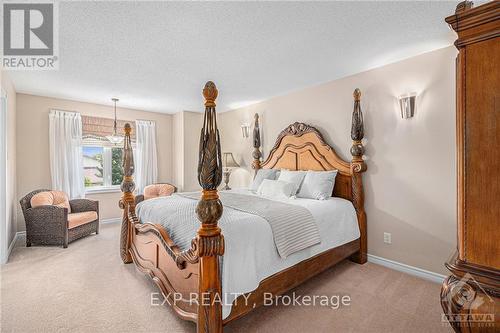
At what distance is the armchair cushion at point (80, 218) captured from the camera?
3809mm

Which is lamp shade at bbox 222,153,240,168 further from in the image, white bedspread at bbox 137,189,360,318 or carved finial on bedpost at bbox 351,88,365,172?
carved finial on bedpost at bbox 351,88,365,172

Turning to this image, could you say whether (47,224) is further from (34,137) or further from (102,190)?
(34,137)

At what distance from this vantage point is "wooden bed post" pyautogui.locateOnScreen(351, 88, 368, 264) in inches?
123

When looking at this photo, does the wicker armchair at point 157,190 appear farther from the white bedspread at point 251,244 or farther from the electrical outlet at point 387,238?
the electrical outlet at point 387,238

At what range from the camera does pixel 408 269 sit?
2.86 meters

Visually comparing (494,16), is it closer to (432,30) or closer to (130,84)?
A: (432,30)

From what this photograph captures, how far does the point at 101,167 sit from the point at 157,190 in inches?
50.8

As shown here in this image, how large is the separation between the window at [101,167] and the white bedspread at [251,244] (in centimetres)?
299

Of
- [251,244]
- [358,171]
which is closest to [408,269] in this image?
[358,171]

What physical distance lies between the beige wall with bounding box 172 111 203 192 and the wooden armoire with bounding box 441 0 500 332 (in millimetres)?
5283

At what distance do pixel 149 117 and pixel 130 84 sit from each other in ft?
6.63

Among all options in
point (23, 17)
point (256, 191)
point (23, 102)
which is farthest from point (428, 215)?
point (23, 102)

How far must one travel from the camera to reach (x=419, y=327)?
1936 millimetres

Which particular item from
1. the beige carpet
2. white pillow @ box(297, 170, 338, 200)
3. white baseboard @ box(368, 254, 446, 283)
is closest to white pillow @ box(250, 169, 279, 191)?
white pillow @ box(297, 170, 338, 200)
